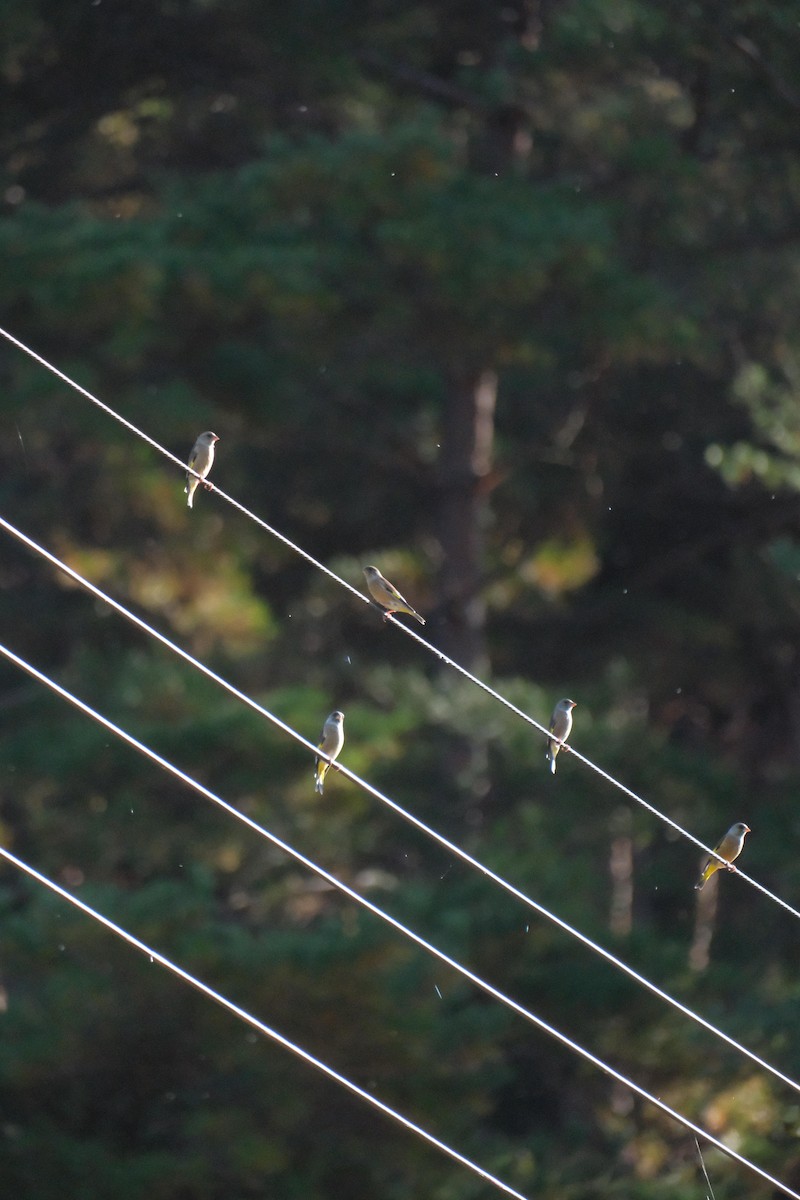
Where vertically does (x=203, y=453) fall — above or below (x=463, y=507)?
above

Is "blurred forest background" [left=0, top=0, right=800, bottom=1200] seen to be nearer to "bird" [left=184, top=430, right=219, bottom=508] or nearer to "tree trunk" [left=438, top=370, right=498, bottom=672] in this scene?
"tree trunk" [left=438, top=370, right=498, bottom=672]

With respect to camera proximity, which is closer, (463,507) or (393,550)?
(463,507)

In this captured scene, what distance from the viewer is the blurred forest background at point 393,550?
10.3 metres

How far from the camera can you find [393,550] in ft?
50.8

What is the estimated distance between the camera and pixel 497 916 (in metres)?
11.5

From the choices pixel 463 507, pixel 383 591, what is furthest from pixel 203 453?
pixel 463 507

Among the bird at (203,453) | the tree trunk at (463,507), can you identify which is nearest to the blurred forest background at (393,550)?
the tree trunk at (463,507)

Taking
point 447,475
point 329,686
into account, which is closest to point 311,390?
point 447,475

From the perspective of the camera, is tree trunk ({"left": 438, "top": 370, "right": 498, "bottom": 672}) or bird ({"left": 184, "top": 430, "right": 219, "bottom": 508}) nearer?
bird ({"left": 184, "top": 430, "right": 219, "bottom": 508})

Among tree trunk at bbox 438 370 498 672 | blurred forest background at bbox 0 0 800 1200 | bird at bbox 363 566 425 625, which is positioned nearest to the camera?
bird at bbox 363 566 425 625

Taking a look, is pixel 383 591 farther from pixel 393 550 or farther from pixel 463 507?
pixel 393 550

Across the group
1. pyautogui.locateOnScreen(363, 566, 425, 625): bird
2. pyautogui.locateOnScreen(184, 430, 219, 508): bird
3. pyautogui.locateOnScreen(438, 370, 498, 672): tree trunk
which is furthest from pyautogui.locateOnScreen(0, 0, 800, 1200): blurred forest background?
pyautogui.locateOnScreen(184, 430, 219, 508): bird

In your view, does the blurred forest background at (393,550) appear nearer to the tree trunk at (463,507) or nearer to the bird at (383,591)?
the tree trunk at (463,507)

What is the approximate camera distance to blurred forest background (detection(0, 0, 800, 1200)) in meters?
10.3
